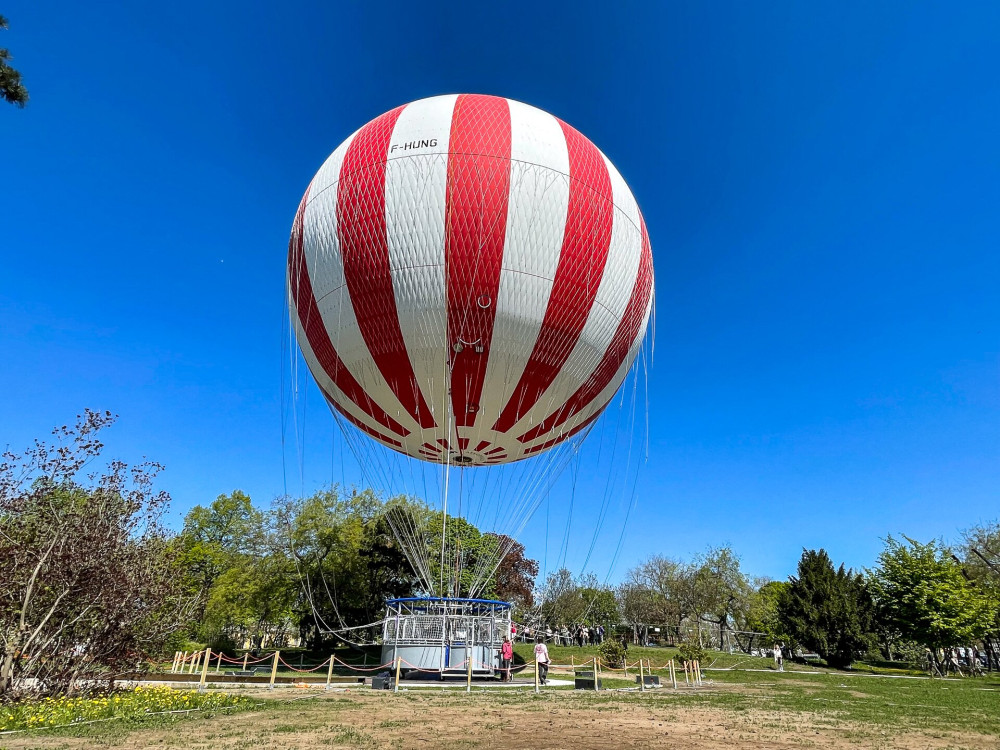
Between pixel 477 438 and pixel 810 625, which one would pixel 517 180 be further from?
pixel 810 625

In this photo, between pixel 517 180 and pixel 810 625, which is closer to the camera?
pixel 517 180

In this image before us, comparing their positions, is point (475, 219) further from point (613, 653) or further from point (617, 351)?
point (613, 653)

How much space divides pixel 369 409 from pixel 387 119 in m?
6.50

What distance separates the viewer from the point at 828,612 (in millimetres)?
31578

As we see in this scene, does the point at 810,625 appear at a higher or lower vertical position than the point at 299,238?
lower

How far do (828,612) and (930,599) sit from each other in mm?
4998

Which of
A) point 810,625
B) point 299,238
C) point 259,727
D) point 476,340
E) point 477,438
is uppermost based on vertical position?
point 299,238

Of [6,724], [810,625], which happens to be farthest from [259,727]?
[810,625]

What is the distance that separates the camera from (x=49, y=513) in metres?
9.43

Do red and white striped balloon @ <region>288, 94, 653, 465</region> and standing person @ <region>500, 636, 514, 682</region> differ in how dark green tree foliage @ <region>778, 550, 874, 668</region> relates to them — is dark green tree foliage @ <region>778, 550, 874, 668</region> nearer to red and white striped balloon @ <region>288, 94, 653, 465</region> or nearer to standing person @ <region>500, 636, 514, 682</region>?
standing person @ <region>500, 636, 514, 682</region>

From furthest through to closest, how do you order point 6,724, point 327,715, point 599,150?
point 599,150 → point 327,715 → point 6,724

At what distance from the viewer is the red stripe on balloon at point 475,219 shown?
1083 cm

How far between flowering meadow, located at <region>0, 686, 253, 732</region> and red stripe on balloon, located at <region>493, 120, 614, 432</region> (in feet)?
26.8

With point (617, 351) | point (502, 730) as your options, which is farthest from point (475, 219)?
point (502, 730)
